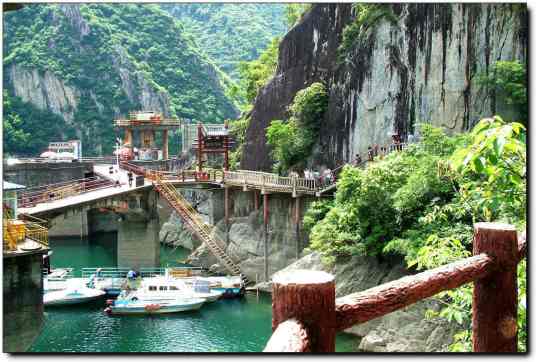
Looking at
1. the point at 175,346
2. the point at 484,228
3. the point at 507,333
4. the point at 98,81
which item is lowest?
the point at 175,346

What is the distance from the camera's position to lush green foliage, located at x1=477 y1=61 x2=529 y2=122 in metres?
17.2

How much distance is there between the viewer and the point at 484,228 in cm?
330

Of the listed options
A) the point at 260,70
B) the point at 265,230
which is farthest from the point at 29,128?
the point at 265,230

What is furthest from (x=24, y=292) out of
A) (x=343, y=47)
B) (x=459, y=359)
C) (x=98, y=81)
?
(x=98, y=81)

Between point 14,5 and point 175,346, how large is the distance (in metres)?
10.9

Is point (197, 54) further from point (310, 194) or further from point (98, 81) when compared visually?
point (310, 194)

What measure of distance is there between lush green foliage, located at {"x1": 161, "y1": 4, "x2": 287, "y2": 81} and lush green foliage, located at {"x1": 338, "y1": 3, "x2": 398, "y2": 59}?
4723cm

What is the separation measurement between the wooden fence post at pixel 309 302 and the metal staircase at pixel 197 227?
20382mm

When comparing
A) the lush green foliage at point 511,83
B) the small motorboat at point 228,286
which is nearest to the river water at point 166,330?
the small motorboat at point 228,286

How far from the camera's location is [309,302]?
2221mm

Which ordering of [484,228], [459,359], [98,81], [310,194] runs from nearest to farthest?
[484,228], [459,359], [310,194], [98,81]

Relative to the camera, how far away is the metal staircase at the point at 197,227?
23.0m

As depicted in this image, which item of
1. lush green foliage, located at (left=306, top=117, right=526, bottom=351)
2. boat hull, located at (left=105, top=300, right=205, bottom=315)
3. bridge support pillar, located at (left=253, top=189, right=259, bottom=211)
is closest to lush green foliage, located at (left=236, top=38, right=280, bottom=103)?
bridge support pillar, located at (left=253, top=189, right=259, bottom=211)

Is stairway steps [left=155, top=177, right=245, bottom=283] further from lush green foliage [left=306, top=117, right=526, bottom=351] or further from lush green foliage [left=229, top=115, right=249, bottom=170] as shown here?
lush green foliage [left=229, top=115, right=249, bottom=170]
